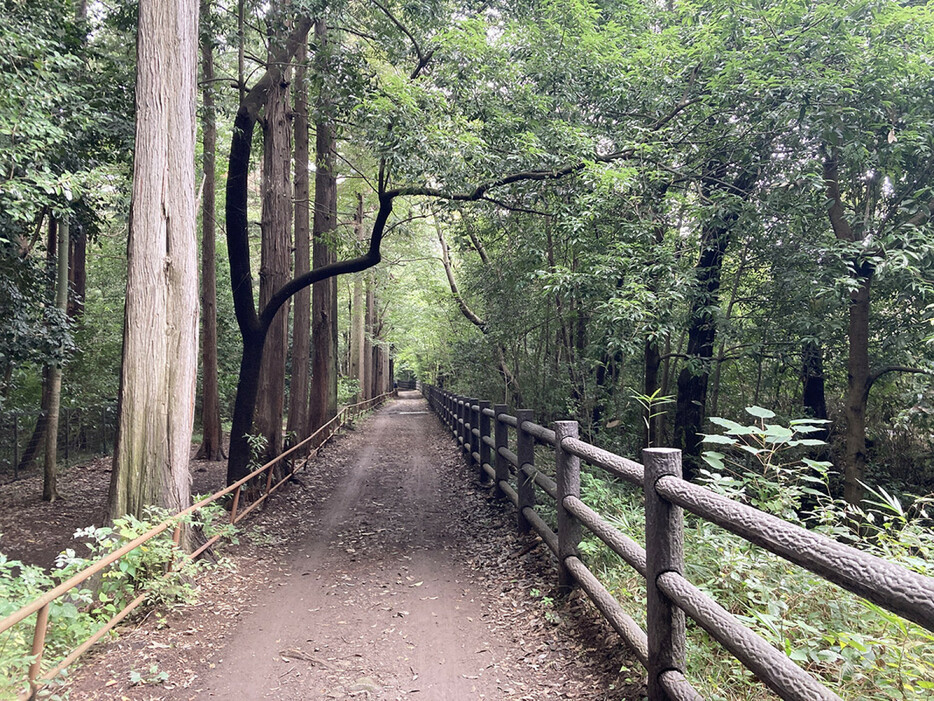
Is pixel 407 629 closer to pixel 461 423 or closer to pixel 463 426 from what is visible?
pixel 463 426

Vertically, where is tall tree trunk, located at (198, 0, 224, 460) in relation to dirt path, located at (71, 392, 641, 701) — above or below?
above

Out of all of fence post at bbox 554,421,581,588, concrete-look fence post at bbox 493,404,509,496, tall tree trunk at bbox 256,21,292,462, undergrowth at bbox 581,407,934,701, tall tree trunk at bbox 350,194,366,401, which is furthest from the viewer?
tall tree trunk at bbox 350,194,366,401

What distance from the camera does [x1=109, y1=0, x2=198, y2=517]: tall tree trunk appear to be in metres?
4.95

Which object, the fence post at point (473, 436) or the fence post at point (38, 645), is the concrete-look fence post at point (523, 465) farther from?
the fence post at point (473, 436)

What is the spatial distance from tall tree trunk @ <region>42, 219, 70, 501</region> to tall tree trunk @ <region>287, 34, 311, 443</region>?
4142 mm

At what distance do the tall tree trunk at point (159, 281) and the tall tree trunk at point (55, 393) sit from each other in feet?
18.5

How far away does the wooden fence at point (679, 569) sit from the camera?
5.11ft

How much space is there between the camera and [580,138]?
751 cm

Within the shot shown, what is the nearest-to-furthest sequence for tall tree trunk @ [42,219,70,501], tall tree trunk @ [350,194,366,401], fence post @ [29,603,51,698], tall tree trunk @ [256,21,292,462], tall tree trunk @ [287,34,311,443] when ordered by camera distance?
fence post @ [29,603,51,698] → tall tree trunk @ [256,21,292,462] → tall tree trunk @ [42,219,70,501] → tall tree trunk @ [287,34,311,443] → tall tree trunk @ [350,194,366,401]

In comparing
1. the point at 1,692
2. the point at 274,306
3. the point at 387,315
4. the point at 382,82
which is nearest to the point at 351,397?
the point at 387,315

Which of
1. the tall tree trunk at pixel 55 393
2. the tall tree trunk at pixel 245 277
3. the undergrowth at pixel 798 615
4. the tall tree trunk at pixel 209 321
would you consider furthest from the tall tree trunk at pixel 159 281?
the tall tree trunk at pixel 209 321

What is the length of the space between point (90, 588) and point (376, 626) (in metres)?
2.27

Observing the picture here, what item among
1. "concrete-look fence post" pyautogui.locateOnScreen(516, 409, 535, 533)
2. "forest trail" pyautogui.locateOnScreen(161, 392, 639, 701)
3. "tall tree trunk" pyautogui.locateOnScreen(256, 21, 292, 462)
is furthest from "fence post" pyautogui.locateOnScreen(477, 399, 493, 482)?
"tall tree trunk" pyautogui.locateOnScreen(256, 21, 292, 462)

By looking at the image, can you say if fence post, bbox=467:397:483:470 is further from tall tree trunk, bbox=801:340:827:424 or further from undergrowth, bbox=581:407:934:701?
undergrowth, bbox=581:407:934:701
